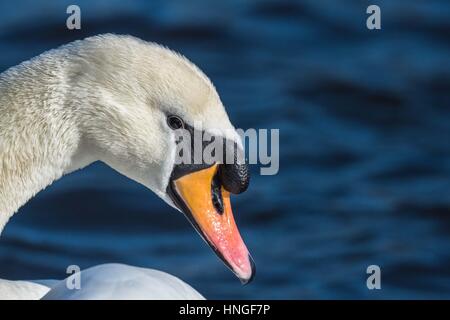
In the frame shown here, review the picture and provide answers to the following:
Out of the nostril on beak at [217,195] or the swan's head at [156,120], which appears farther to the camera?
the nostril on beak at [217,195]

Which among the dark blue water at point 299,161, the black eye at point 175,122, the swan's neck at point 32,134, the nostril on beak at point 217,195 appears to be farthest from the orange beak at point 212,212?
the dark blue water at point 299,161

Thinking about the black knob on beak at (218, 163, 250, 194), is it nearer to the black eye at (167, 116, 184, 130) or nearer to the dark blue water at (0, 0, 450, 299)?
the black eye at (167, 116, 184, 130)

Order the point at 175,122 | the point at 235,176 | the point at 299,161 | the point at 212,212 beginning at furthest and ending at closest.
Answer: the point at 299,161 < the point at 212,212 < the point at 235,176 < the point at 175,122

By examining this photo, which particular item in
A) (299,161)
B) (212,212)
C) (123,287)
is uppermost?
(299,161)

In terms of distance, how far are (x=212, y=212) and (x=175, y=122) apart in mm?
464

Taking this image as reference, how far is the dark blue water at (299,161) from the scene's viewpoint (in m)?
8.70

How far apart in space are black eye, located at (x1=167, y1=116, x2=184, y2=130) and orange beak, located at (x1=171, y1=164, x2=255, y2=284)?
11.2 inches

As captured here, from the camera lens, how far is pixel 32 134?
211 inches

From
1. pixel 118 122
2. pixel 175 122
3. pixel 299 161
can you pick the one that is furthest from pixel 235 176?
pixel 299 161

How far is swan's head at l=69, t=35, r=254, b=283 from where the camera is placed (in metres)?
5.23

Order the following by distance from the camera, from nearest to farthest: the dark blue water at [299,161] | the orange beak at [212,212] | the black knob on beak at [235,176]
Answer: the black knob on beak at [235,176] → the orange beak at [212,212] → the dark blue water at [299,161]

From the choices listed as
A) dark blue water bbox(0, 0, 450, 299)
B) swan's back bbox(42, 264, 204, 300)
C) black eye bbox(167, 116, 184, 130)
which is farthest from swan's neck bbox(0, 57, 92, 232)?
dark blue water bbox(0, 0, 450, 299)

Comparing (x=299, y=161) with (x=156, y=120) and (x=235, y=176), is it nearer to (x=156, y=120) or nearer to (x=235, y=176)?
(x=235, y=176)

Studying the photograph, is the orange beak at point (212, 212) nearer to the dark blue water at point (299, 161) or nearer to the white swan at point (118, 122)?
the white swan at point (118, 122)
